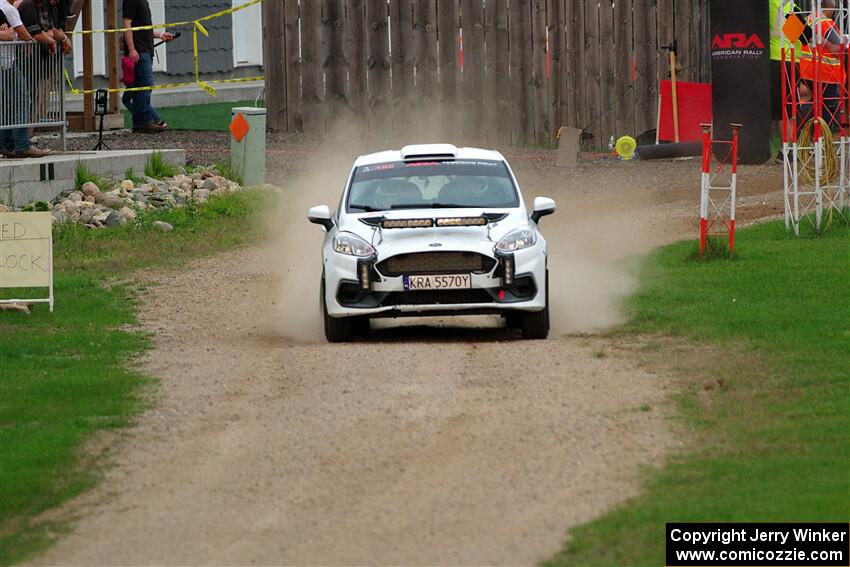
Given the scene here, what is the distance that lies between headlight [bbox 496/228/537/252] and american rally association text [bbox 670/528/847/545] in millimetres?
5979

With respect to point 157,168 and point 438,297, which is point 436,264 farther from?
point 157,168

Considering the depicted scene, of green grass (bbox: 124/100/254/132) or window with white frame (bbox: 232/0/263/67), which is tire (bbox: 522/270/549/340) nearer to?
green grass (bbox: 124/100/254/132)

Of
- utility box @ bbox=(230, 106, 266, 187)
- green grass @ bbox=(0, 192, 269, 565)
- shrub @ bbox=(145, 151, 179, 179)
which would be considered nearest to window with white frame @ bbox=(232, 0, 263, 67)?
utility box @ bbox=(230, 106, 266, 187)

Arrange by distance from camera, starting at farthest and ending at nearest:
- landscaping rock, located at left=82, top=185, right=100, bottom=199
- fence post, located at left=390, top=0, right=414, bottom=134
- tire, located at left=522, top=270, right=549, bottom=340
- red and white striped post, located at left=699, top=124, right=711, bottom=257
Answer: fence post, located at left=390, top=0, right=414, bottom=134, landscaping rock, located at left=82, top=185, right=100, bottom=199, red and white striped post, located at left=699, top=124, right=711, bottom=257, tire, located at left=522, top=270, right=549, bottom=340

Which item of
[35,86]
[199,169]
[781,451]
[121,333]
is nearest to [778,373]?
[781,451]

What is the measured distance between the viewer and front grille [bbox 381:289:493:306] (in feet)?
45.5

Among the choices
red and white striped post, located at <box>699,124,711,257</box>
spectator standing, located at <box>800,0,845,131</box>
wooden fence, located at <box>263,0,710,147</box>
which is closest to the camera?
red and white striped post, located at <box>699,124,711,257</box>

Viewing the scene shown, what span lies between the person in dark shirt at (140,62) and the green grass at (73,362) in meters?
7.07

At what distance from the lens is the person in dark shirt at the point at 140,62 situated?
29.5 m

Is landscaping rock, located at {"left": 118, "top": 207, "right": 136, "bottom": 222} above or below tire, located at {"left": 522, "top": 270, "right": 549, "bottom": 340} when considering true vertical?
above

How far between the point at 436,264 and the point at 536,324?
94 centimetres

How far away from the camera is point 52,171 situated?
22.5 metres

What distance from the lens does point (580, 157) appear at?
28.1 meters

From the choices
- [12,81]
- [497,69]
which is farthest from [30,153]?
[497,69]
